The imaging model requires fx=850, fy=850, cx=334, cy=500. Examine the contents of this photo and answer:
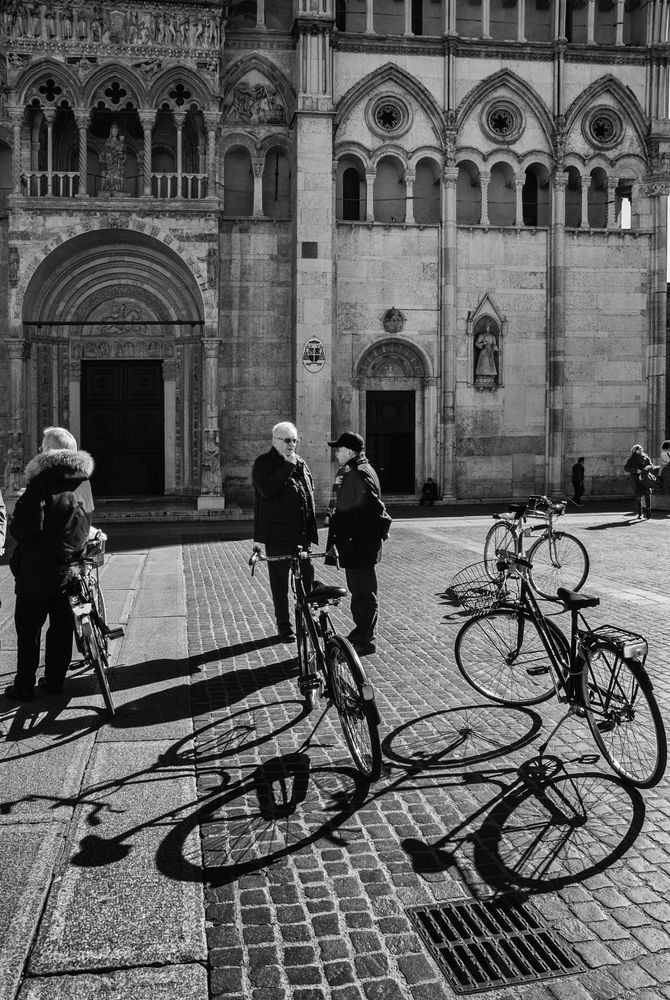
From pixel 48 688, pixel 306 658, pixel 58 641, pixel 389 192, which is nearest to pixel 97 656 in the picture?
pixel 58 641

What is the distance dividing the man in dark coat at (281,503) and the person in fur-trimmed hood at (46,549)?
78.1 inches

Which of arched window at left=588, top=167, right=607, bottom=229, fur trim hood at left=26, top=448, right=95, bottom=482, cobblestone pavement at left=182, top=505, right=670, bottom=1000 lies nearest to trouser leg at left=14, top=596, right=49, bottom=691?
fur trim hood at left=26, top=448, right=95, bottom=482

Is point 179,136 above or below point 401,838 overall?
above

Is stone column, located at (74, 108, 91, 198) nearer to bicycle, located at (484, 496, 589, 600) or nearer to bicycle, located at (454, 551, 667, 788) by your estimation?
bicycle, located at (484, 496, 589, 600)

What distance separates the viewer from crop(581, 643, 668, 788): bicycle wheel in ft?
15.0

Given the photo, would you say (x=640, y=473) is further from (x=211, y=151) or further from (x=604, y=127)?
(x=211, y=151)

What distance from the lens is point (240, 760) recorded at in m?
5.11

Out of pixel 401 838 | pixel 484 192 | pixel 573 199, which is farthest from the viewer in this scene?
pixel 573 199

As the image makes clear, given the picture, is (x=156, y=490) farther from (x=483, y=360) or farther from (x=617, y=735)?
(x=617, y=735)

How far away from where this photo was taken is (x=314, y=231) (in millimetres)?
22234

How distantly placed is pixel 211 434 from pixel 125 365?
4.05 m

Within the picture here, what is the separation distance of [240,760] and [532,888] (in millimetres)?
2021

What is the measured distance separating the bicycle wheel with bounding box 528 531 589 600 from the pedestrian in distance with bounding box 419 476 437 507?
1210cm

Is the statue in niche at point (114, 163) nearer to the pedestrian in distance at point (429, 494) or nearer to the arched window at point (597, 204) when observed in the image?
the pedestrian in distance at point (429, 494)
